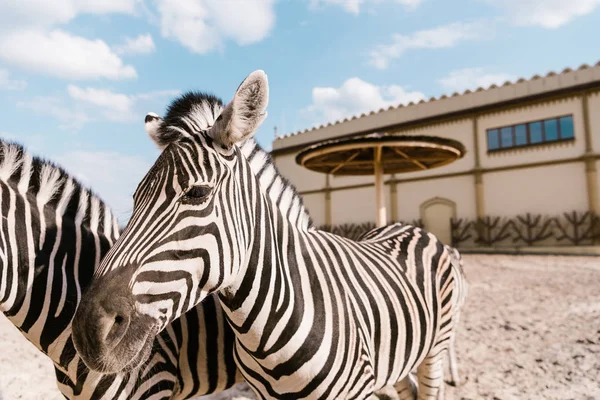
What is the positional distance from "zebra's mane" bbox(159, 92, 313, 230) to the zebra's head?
52 mm

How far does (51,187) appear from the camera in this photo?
2061 millimetres

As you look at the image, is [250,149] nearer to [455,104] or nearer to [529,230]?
[529,230]

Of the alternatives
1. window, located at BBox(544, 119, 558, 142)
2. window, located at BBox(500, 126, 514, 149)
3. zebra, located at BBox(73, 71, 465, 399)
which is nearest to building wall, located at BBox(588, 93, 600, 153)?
window, located at BBox(544, 119, 558, 142)

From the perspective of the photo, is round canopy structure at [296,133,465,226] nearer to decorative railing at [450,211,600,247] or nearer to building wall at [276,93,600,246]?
decorative railing at [450,211,600,247]

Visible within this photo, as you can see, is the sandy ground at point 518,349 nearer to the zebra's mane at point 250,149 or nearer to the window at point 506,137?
the zebra's mane at point 250,149

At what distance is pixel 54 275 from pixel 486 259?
47.6ft

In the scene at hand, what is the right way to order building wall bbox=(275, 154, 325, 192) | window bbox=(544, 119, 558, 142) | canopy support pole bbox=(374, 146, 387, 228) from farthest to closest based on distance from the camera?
1. building wall bbox=(275, 154, 325, 192)
2. window bbox=(544, 119, 558, 142)
3. canopy support pole bbox=(374, 146, 387, 228)

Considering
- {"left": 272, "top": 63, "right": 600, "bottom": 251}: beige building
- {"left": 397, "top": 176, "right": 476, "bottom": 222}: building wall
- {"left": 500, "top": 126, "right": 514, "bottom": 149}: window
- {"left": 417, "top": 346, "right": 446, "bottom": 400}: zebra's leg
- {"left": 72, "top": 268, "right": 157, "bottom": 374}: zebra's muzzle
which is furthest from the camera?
{"left": 397, "top": 176, "right": 476, "bottom": 222}: building wall

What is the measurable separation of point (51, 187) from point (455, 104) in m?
19.5

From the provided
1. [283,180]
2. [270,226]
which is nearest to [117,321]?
[270,226]

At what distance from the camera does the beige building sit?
15.5 meters

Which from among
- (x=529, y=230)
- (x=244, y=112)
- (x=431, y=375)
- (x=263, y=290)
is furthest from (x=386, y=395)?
(x=529, y=230)

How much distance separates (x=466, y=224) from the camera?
17844 millimetres

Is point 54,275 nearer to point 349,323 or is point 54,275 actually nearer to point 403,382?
point 349,323
